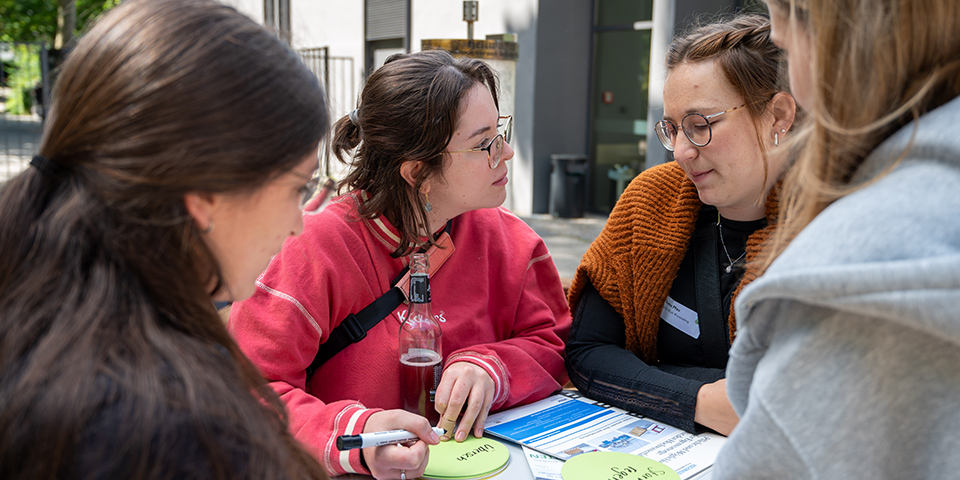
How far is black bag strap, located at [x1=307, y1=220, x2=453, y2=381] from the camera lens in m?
1.69

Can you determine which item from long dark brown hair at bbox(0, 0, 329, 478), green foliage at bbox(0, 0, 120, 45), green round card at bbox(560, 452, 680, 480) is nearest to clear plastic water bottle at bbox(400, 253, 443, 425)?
green round card at bbox(560, 452, 680, 480)

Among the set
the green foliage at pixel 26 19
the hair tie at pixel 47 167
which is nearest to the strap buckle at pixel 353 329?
the hair tie at pixel 47 167

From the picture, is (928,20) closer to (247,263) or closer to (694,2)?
(247,263)

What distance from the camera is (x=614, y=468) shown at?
1369mm

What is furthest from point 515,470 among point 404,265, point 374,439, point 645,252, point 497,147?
point 497,147

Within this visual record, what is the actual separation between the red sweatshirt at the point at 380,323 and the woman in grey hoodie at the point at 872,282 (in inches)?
34.8

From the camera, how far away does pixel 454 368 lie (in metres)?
1.64

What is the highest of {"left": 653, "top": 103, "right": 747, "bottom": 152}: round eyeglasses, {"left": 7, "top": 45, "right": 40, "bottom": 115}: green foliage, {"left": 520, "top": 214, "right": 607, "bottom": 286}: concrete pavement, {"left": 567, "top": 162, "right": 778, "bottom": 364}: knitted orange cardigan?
{"left": 7, "top": 45, "right": 40, "bottom": 115}: green foliage

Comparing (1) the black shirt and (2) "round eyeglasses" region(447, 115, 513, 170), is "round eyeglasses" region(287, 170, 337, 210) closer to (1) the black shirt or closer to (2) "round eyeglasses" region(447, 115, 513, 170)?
(2) "round eyeglasses" region(447, 115, 513, 170)

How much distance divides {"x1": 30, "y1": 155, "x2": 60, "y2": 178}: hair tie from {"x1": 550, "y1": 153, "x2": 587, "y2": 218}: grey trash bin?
707cm

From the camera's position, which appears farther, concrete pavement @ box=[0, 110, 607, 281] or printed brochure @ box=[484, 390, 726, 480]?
concrete pavement @ box=[0, 110, 607, 281]

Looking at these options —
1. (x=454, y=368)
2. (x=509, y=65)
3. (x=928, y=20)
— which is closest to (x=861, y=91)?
(x=928, y=20)

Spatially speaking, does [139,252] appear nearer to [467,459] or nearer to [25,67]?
[467,459]

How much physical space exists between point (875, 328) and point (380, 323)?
123 centimetres
